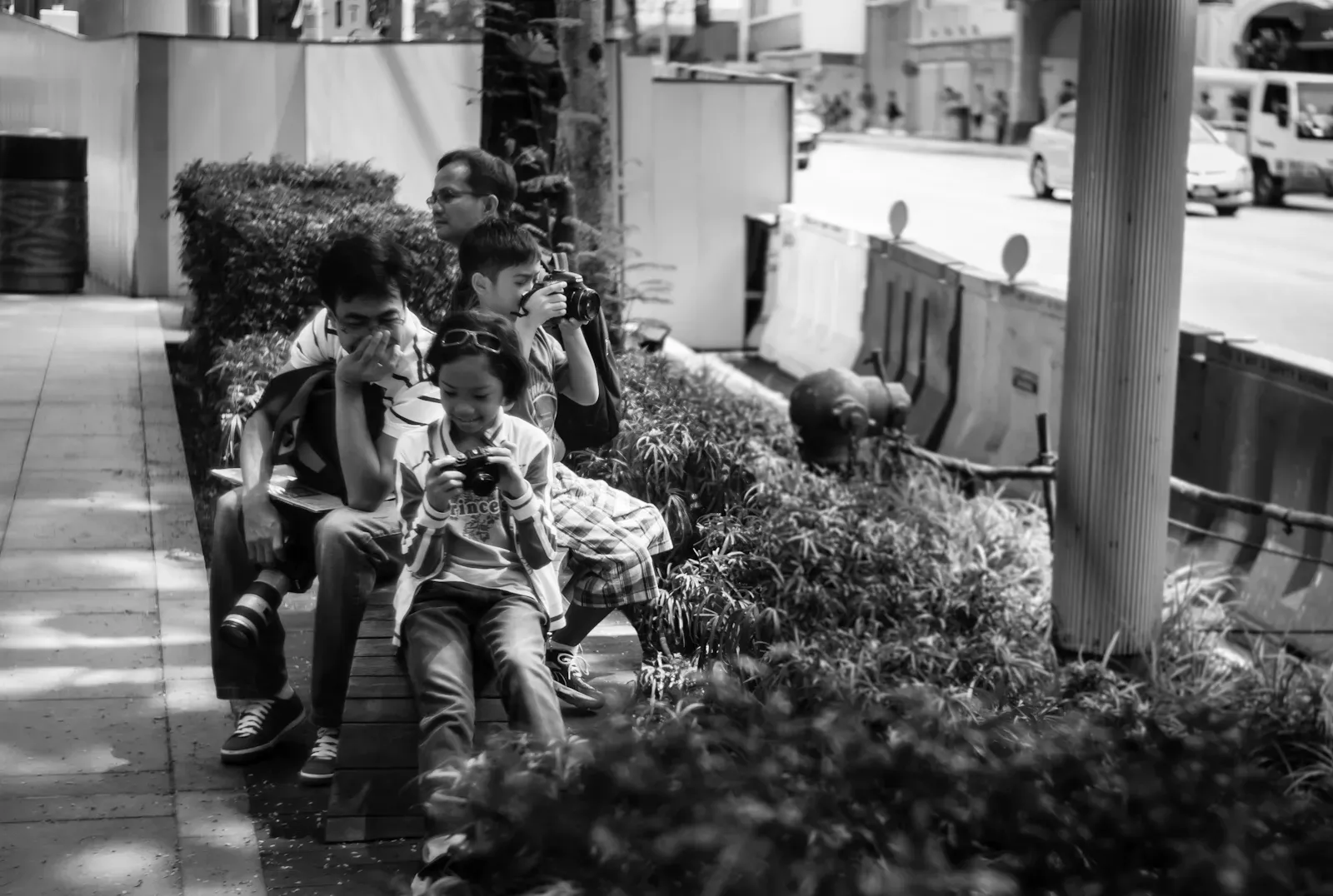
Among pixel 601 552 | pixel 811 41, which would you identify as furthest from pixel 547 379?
pixel 811 41

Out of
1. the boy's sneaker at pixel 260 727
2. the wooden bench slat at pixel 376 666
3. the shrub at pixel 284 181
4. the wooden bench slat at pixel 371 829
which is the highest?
the shrub at pixel 284 181

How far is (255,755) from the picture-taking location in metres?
4.50

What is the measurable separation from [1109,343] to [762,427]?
3182 mm

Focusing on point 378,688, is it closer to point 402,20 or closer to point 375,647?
point 375,647

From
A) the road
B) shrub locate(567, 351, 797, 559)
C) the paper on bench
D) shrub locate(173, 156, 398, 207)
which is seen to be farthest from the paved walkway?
the road

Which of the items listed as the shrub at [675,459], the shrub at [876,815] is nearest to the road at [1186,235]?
the shrub at [675,459]

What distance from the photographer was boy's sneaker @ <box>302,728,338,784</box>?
4328mm

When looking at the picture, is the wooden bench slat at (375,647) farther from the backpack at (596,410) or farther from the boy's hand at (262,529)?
the backpack at (596,410)

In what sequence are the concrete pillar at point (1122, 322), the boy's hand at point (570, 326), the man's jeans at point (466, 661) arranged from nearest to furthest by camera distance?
the man's jeans at point (466, 661) → the boy's hand at point (570, 326) → the concrete pillar at point (1122, 322)

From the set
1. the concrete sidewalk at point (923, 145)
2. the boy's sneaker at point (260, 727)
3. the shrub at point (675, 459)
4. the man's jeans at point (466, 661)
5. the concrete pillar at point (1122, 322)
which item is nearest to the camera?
the man's jeans at point (466, 661)

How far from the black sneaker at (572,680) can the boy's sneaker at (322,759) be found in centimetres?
61

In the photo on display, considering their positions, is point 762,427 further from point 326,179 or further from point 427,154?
point 427,154

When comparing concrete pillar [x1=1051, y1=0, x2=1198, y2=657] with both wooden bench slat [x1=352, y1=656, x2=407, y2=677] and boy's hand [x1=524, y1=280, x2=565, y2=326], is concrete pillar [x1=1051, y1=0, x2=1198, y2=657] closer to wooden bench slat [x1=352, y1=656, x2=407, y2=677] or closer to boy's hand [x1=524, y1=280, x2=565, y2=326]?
boy's hand [x1=524, y1=280, x2=565, y2=326]

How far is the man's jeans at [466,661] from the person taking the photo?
12.4 ft
